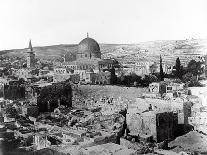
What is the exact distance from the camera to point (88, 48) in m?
33.3

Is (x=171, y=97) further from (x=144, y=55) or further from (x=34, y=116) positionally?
(x=144, y=55)

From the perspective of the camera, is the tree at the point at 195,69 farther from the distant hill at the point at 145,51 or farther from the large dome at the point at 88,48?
the large dome at the point at 88,48

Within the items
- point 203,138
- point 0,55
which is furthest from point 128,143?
point 0,55

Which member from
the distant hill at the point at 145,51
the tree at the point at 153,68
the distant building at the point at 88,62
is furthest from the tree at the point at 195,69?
the distant building at the point at 88,62

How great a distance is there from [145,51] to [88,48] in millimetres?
10866

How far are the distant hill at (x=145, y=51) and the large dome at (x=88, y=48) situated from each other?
5.65 meters

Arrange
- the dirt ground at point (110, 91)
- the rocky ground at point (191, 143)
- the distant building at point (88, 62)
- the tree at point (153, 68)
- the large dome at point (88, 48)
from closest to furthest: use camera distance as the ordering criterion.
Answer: the rocky ground at point (191, 143), the dirt ground at point (110, 91), the distant building at point (88, 62), the tree at point (153, 68), the large dome at point (88, 48)

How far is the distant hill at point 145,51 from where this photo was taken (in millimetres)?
34594

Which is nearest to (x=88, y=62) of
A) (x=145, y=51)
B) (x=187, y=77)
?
(x=187, y=77)

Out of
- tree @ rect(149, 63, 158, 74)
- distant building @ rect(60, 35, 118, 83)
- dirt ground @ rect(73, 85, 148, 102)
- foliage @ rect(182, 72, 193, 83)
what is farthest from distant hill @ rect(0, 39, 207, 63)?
dirt ground @ rect(73, 85, 148, 102)

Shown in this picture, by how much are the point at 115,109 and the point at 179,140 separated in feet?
18.8

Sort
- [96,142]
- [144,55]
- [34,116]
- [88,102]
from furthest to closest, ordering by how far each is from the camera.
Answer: [144,55] < [88,102] < [34,116] < [96,142]

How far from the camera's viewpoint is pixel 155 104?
1700 cm

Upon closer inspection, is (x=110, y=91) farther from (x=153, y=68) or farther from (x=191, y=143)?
(x=191, y=143)
